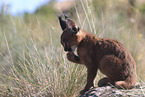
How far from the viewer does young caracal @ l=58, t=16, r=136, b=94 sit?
2.74 m

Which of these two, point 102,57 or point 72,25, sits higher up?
point 72,25

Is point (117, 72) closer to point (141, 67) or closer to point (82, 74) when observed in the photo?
point (82, 74)

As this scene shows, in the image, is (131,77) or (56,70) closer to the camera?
(131,77)

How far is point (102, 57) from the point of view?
110 inches

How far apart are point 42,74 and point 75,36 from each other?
3.27 ft

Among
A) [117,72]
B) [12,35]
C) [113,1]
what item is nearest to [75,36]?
[117,72]

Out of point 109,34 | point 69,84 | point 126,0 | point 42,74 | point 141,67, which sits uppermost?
point 126,0

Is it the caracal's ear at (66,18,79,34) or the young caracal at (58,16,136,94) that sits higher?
the caracal's ear at (66,18,79,34)

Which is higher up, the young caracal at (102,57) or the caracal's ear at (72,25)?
the caracal's ear at (72,25)

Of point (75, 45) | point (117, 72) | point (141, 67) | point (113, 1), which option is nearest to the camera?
point (117, 72)

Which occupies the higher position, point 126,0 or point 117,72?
point 126,0

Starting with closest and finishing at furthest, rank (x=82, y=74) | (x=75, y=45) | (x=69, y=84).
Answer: (x=75, y=45) → (x=69, y=84) → (x=82, y=74)

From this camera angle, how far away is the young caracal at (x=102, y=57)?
2738 mm

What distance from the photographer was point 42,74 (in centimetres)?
347
